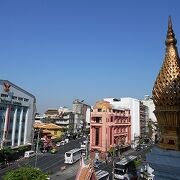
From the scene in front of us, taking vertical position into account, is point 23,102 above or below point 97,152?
above

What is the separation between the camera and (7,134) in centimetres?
5994

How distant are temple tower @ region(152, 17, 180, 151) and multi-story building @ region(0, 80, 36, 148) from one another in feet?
174

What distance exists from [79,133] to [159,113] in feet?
359

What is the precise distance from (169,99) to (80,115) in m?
114

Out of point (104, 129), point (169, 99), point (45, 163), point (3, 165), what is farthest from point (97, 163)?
point (169, 99)

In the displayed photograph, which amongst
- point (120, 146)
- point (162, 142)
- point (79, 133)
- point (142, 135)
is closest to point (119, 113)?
point (120, 146)

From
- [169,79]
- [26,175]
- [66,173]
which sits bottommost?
[66,173]

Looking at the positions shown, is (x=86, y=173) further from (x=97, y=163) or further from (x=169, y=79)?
(x=97, y=163)

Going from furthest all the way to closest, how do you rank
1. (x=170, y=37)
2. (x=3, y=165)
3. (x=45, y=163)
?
(x=45, y=163)
(x=3, y=165)
(x=170, y=37)

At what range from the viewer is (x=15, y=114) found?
63000 mm

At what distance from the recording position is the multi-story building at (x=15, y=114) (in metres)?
58.9

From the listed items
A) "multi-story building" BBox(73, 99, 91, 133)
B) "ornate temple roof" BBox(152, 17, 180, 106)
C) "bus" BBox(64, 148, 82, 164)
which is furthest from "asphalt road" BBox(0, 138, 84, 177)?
"multi-story building" BBox(73, 99, 91, 133)

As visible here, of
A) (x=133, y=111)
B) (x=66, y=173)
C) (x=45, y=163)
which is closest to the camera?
(x=66, y=173)

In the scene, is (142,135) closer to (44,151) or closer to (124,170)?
(44,151)
